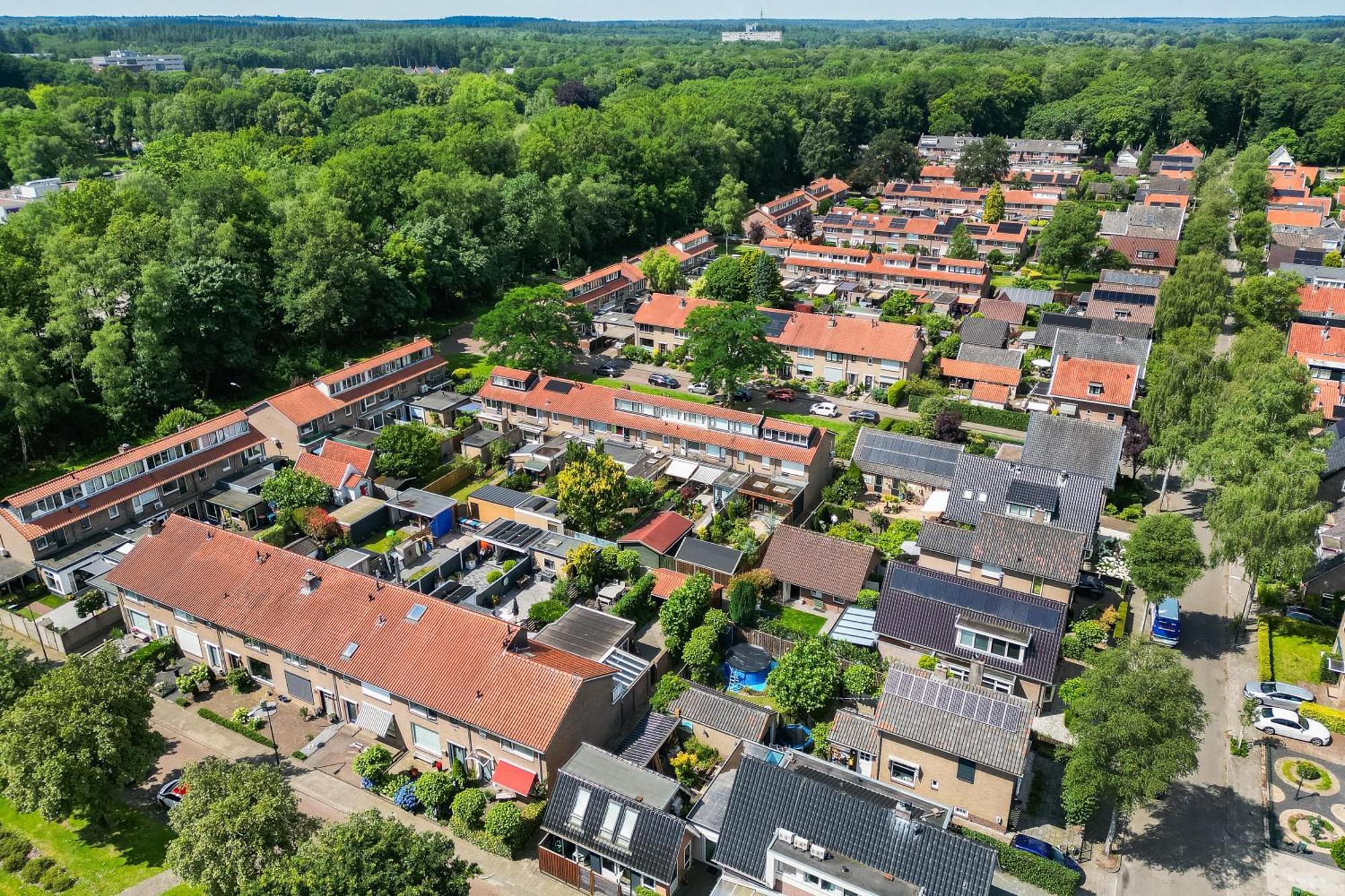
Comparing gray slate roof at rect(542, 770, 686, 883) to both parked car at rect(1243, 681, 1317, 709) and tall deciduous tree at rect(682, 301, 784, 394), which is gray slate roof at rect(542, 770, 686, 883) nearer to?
parked car at rect(1243, 681, 1317, 709)

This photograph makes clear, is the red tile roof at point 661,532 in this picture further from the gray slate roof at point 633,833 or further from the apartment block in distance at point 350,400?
the apartment block in distance at point 350,400

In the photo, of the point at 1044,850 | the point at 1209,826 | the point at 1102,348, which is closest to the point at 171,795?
the point at 1044,850

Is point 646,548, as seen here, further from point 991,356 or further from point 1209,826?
point 991,356

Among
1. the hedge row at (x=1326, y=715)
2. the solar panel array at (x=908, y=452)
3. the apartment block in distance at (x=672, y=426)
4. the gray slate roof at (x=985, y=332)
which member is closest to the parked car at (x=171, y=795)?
the apartment block in distance at (x=672, y=426)

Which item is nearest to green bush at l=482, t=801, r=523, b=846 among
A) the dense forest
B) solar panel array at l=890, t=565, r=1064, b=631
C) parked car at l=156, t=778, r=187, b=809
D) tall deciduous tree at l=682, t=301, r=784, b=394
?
parked car at l=156, t=778, r=187, b=809

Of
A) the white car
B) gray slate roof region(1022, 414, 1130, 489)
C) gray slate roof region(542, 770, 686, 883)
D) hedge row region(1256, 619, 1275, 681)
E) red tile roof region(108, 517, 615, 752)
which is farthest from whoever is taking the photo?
gray slate roof region(1022, 414, 1130, 489)
